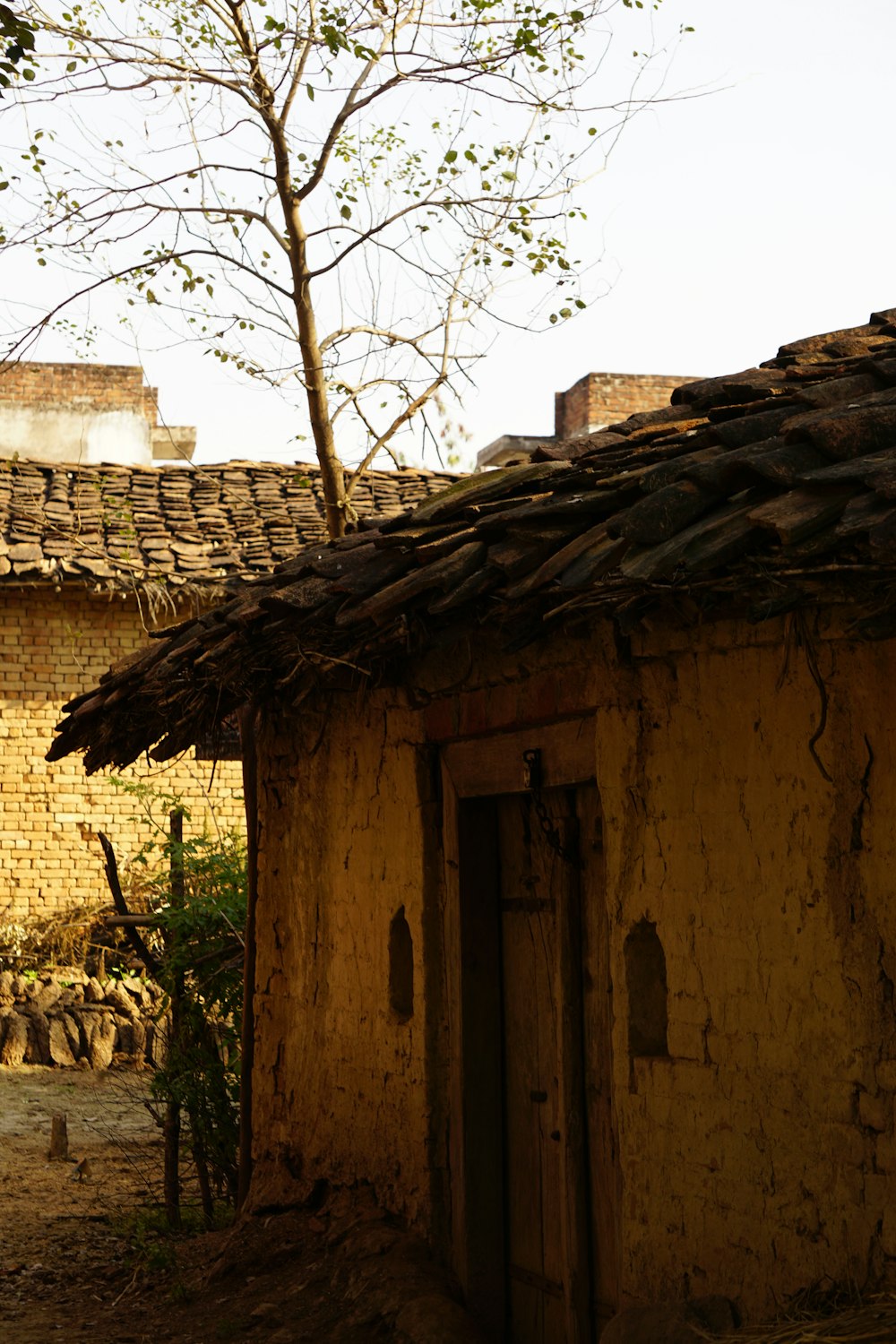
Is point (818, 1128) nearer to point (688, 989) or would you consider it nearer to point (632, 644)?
point (688, 989)

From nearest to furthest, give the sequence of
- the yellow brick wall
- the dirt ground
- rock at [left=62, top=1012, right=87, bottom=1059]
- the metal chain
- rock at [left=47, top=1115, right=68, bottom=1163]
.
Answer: the metal chain, the dirt ground, rock at [left=47, top=1115, right=68, bottom=1163], rock at [left=62, top=1012, right=87, bottom=1059], the yellow brick wall

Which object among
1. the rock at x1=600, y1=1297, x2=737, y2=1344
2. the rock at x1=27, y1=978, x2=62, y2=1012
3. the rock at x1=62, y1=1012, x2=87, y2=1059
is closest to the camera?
the rock at x1=600, y1=1297, x2=737, y2=1344

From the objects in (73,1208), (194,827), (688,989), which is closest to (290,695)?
(688,989)

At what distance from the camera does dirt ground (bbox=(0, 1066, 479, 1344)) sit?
4.94m

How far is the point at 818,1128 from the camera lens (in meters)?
3.51

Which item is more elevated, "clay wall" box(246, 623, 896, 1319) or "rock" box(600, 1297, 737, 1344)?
"clay wall" box(246, 623, 896, 1319)

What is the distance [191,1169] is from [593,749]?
561 centimetres

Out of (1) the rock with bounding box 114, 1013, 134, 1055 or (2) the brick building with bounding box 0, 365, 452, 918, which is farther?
(2) the brick building with bounding box 0, 365, 452, 918

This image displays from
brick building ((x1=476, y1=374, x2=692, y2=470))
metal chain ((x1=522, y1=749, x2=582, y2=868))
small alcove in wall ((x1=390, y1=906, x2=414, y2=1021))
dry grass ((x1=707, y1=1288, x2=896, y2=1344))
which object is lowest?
dry grass ((x1=707, y1=1288, x2=896, y2=1344))

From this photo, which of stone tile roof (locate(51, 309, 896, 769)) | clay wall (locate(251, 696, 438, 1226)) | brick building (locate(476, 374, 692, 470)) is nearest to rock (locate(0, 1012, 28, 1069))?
clay wall (locate(251, 696, 438, 1226))

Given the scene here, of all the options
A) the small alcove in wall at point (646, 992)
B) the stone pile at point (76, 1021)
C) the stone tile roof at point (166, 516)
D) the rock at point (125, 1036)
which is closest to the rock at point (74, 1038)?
the stone pile at point (76, 1021)

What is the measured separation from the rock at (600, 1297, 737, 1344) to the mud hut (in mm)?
57

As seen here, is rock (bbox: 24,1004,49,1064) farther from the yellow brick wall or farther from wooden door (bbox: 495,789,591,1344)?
wooden door (bbox: 495,789,591,1344)

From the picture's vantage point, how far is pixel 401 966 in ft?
18.2
